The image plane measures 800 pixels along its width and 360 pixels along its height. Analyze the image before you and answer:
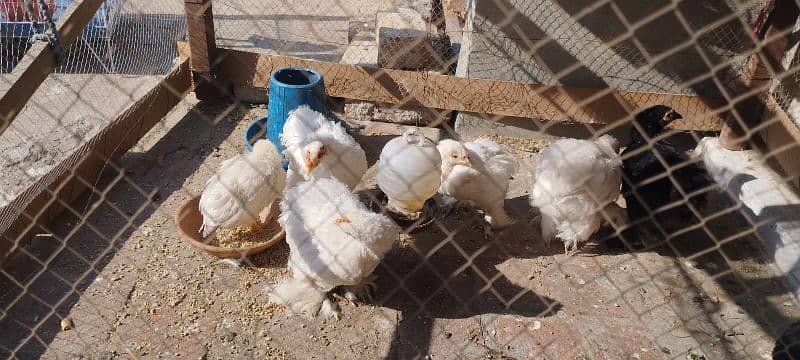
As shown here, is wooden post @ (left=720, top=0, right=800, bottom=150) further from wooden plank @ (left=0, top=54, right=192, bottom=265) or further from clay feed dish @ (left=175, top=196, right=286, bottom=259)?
wooden plank @ (left=0, top=54, right=192, bottom=265)

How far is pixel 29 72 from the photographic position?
1629 millimetres

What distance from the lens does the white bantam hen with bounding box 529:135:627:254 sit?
3260 millimetres

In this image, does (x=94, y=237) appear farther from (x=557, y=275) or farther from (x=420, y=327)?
(x=557, y=275)

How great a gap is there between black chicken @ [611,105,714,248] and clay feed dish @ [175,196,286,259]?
2032 mm

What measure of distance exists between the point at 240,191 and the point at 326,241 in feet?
2.31

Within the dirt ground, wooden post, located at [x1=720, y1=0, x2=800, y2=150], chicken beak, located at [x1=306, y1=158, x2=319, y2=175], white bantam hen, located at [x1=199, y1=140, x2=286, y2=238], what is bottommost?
the dirt ground

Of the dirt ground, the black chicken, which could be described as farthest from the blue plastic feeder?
the black chicken

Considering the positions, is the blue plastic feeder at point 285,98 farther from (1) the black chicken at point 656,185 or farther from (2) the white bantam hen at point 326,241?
(1) the black chicken at point 656,185

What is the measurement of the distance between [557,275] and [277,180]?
1.67 m

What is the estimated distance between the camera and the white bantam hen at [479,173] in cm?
346

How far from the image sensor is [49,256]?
3303 millimetres

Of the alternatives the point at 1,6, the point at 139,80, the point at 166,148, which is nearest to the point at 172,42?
the point at 139,80

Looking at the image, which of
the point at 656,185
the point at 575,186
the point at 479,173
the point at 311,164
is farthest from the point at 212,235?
the point at 656,185

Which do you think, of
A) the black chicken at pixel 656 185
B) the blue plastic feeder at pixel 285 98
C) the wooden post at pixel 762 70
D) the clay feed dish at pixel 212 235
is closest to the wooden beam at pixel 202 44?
the blue plastic feeder at pixel 285 98
